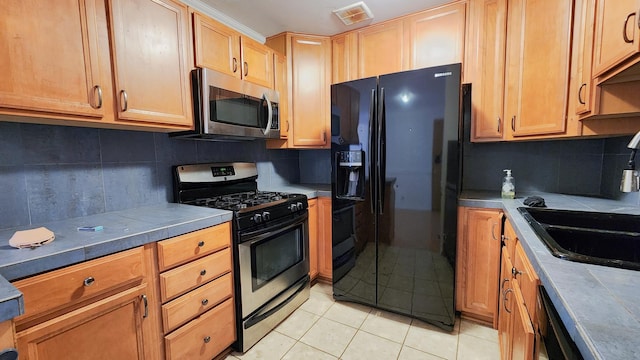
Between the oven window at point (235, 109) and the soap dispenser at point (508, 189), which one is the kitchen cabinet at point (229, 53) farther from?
the soap dispenser at point (508, 189)

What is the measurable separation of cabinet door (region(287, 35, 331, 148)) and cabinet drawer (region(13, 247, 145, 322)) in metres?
1.62

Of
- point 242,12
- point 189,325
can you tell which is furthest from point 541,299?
point 242,12

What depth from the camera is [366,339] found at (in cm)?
179

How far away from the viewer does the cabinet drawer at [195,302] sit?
1318 mm

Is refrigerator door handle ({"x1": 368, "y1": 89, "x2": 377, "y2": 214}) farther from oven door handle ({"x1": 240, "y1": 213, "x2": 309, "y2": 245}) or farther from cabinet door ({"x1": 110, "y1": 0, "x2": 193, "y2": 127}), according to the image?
cabinet door ({"x1": 110, "y1": 0, "x2": 193, "y2": 127})

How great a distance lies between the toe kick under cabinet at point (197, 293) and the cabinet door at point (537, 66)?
6.78 feet

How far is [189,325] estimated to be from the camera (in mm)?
1406

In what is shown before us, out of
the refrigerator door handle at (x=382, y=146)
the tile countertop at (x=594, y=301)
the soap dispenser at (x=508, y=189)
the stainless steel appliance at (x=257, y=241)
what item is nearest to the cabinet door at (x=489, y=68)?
the soap dispenser at (x=508, y=189)

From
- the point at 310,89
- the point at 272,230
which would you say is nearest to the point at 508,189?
the point at 272,230

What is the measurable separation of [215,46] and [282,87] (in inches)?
27.9

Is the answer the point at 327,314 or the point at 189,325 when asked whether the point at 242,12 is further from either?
the point at 327,314

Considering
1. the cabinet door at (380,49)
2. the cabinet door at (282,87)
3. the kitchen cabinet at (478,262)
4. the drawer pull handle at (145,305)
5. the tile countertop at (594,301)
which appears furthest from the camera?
the cabinet door at (282,87)

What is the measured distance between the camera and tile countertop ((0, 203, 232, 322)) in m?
0.85

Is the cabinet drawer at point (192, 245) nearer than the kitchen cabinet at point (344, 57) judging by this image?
Yes
